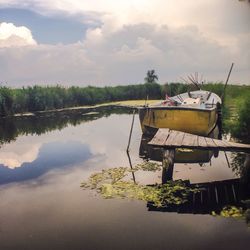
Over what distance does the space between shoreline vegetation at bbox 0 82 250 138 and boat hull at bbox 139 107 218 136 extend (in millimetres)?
428

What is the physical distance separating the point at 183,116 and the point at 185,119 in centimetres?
5

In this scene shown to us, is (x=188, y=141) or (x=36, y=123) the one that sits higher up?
(x=188, y=141)

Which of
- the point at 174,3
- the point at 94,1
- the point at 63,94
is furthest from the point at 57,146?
the point at 63,94

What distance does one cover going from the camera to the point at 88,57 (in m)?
4.46

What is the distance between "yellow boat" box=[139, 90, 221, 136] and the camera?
4.77 metres

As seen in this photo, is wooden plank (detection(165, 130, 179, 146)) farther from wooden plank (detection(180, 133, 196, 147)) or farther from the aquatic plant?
the aquatic plant

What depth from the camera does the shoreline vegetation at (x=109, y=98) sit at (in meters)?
5.04

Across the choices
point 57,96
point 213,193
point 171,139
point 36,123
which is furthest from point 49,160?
point 57,96

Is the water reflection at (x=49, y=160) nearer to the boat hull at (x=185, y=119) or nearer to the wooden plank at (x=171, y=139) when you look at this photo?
the boat hull at (x=185, y=119)

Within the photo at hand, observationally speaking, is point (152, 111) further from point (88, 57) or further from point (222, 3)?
point (222, 3)

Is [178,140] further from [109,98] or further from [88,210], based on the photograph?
[109,98]

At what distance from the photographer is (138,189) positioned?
3436 millimetres

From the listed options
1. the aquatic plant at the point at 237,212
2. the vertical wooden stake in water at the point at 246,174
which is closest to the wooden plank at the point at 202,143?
the vertical wooden stake in water at the point at 246,174

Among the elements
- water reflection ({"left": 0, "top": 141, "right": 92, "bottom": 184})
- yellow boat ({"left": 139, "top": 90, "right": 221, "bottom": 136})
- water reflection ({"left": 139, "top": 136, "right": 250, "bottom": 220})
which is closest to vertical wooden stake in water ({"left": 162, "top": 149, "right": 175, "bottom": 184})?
water reflection ({"left": 139, "top": 136, "right": 250, "bottom": 220})
